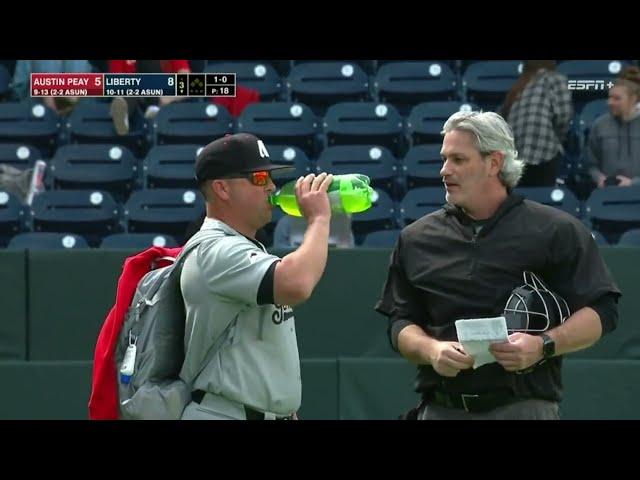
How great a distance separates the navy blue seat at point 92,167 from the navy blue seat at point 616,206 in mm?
3715

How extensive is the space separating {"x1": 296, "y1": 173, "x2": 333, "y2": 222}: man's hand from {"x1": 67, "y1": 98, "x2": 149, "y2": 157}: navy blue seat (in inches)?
252

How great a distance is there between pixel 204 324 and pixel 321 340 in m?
3.83

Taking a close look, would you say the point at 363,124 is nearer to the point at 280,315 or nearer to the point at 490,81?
the point at 490,81

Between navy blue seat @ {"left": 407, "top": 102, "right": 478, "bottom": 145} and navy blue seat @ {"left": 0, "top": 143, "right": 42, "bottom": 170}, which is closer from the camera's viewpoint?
navy blue seat @ {"left": 0, "top": 143, "right": 42, "bottom": 170}

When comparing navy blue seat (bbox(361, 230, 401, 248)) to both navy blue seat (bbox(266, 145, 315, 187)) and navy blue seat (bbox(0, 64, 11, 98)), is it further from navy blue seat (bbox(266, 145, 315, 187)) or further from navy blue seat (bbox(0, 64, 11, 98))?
navy blue seat (bbox(0, 64, 11, 98))

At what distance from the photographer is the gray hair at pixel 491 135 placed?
4.65m

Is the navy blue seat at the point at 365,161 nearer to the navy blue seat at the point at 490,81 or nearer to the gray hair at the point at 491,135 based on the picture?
the navy blue seat at the point at 490,81

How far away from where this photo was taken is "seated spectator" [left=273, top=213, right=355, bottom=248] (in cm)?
850

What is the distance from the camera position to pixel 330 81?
36.2ft

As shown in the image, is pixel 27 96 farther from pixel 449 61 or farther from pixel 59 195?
pixel 449 61

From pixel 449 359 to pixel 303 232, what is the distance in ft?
13.7

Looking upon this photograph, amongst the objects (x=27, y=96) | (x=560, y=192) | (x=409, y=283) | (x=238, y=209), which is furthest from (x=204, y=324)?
(x=27, y=96)

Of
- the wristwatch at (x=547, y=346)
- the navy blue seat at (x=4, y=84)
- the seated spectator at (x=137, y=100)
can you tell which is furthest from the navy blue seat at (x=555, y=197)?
the wristwatch at (x=547, y=346)

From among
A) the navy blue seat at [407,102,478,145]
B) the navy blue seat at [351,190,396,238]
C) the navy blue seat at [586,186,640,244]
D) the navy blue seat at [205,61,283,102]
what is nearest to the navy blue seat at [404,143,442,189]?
the navy blue seat at [407,102,478,145]
